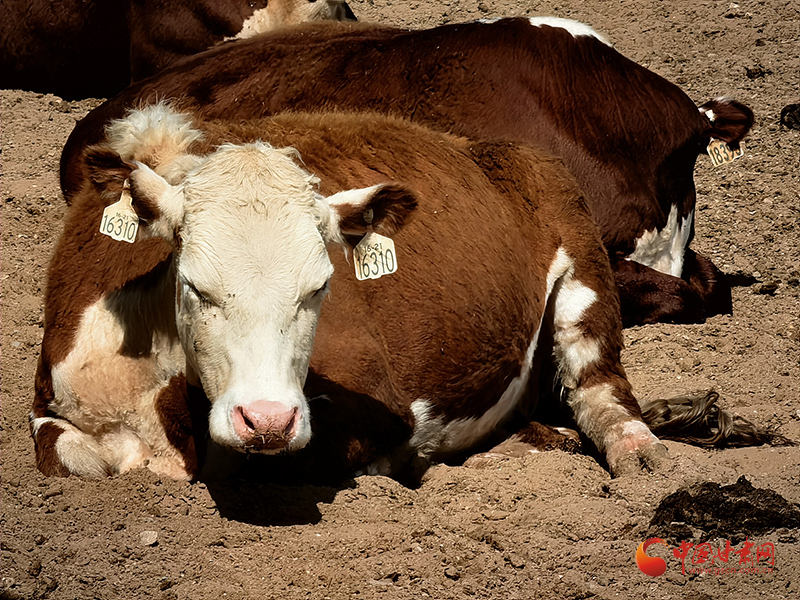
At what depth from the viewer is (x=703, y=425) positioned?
5941 millimetres

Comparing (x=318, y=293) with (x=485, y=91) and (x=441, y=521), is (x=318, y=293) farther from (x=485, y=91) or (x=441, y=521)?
(x=485, y=91)

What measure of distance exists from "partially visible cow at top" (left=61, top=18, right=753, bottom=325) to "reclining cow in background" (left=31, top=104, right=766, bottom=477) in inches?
32.4

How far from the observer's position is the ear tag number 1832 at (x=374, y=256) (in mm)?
4742

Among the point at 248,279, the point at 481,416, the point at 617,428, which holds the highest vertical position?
the point at 248,279

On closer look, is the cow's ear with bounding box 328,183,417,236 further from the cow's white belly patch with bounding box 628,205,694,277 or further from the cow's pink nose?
the cow's white belly patch with bounding box 628,205,694,277

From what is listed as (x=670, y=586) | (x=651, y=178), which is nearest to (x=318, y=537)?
(x=670, y=586)

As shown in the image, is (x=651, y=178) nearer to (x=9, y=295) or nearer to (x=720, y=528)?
(x=720, y=528)

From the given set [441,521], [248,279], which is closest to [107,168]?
[248,279]

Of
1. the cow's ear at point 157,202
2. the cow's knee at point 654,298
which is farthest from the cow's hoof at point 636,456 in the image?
the cow's ear at point 157,202

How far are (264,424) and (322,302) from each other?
87 centimetres

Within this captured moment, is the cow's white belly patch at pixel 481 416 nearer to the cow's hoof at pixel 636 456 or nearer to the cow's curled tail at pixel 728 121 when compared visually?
the cow's hoof at pixel 636 456

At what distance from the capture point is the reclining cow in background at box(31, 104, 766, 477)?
416 centimetres

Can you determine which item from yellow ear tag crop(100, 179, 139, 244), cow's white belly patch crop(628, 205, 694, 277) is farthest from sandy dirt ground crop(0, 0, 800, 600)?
yellow ear tag crop(100, 179, 139, 244)

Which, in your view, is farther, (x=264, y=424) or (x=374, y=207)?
(x=374, y=207)
